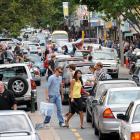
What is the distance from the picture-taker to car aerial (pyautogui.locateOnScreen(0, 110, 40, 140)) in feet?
42.3

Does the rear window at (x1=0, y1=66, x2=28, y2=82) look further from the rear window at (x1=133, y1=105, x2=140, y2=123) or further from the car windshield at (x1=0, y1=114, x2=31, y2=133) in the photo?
the car windshield at (x1=0, y1=114, x2=31, y2=133)

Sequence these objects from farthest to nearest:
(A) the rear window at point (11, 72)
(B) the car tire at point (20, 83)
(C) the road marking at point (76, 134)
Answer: (A) the rear window at point (11, 72)
(B) the car tire at point (20, 83)
(C) the road marking at point (76, 134)

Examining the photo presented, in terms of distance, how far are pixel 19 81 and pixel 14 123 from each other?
9998 millimetres

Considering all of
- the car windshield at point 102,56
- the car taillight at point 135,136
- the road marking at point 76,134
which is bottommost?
the road marking at point 76,134

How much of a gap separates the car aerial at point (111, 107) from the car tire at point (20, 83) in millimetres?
4688

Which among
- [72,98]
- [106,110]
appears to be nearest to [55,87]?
[72,98]

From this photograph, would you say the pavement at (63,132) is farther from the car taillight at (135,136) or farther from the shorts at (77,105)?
the car taillight at (135,136)

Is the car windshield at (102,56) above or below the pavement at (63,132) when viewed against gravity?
above

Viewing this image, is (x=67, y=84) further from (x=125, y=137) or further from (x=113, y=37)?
(x=113, y=37)

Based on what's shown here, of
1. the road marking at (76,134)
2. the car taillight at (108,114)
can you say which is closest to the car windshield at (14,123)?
the car taillight at (108,114)

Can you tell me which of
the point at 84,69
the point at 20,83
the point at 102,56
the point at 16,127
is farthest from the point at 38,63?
the point at 16,127

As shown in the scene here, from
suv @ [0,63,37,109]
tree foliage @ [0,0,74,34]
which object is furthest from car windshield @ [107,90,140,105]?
tree foliage @ [0,0,74,34]

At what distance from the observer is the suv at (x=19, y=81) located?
23.7m

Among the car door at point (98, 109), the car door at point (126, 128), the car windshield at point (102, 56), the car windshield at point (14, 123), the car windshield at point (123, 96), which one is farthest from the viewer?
the car windshield at point (102, 56)
